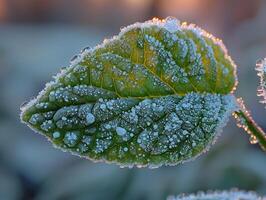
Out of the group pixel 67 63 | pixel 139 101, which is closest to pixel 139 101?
pixel 139 101

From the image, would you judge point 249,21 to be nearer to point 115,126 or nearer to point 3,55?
point 3,55

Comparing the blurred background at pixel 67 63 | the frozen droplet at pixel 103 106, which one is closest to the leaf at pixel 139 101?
the frozen droplet at pixel 103 106

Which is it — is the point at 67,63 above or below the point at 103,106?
above

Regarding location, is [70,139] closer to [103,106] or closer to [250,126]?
[103,106]

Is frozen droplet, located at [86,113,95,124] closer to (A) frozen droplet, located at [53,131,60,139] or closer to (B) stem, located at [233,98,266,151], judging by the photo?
(A) frozen droplet, located at [53,131,60,139]

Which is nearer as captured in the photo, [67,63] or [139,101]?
[139,101]

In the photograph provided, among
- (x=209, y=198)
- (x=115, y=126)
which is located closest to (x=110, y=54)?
(x=115, y=126)
